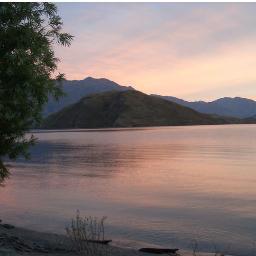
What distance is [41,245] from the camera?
15219 millimetres

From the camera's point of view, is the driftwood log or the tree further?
the driftwood log

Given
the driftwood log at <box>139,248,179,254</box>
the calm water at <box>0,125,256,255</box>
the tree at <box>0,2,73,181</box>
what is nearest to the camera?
the tree at <box>0,2,73,181</box>

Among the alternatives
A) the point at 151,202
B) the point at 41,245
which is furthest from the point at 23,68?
the point at 151,202

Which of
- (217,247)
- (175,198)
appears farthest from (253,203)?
(217,247)

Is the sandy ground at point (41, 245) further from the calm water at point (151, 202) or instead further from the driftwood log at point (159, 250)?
the calm water at point (151, 202)

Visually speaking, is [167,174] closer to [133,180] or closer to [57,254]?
[133,180]

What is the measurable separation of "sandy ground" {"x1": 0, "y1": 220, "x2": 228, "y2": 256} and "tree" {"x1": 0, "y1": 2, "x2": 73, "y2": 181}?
9.65 feet

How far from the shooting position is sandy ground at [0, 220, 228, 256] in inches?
540

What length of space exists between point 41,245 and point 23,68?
246 inches

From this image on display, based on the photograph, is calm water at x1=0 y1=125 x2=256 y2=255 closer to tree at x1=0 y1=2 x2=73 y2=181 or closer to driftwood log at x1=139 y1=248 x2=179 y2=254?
driftwood log at x1=139 y1=248 x2=179 y2=254

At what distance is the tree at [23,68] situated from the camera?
12117 millimetres

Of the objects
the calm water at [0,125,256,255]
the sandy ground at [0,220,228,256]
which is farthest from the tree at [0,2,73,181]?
the calm water at [0,125,256,255]

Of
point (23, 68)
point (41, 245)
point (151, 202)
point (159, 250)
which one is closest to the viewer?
point (23, 68)

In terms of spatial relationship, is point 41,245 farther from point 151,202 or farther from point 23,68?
point 151,202
